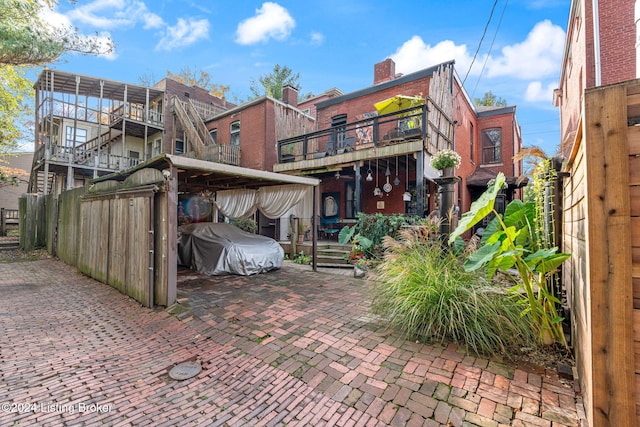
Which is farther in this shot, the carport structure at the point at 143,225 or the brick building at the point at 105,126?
the brick building at the point at 105,126

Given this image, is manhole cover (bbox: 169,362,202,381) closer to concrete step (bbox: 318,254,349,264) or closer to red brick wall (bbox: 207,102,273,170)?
concrete step (bbox: 318,254,349,264)

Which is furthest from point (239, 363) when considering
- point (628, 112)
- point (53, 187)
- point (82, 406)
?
point (53, 187)

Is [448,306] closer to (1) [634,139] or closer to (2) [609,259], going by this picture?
(2) [609,259]

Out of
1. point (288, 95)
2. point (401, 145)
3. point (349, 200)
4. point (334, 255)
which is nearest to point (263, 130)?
point (288, 95)

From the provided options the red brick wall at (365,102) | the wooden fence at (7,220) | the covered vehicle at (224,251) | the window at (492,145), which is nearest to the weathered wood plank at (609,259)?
the covered vehicle at (224,251)

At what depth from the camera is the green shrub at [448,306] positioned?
317 cm

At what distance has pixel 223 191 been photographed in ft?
30.2

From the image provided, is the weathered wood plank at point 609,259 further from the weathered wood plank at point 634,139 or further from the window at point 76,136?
the window at point 76,136

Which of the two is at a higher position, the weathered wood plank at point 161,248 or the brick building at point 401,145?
the brick building at point 401,145

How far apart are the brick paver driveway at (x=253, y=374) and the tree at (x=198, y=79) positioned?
Result: 24.6 m

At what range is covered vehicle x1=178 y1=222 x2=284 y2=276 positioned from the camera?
23.1ft

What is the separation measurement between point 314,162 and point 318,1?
A: 494cm

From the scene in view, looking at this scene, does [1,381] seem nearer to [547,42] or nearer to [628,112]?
[628,112]

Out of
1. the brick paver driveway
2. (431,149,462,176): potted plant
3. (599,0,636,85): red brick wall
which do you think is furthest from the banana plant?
(599,0,636,85): red brick wall
